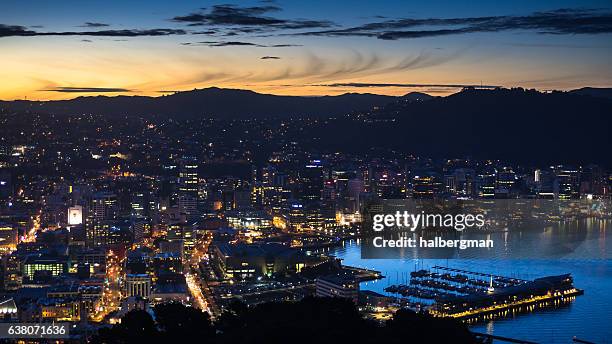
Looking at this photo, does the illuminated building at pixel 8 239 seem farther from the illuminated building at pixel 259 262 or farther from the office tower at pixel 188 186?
the office tower at pixel 188 186

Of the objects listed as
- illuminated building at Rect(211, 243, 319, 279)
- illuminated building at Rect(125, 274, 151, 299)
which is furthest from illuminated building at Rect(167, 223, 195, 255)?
illuminated building at Rect(125, 274, 151, 299)

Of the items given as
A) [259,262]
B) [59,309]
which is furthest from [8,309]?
[259,262]

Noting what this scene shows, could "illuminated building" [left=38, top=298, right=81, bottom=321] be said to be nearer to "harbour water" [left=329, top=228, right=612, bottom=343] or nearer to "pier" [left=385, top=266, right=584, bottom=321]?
"pier" [left=385, top=266, right=584, bottom=321]

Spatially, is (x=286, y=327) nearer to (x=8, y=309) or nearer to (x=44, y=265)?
(x=8, y=309)

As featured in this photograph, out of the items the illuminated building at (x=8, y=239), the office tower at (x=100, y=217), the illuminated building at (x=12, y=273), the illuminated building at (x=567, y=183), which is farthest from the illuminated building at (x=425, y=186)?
the illuminated building at (x=12, y=273)

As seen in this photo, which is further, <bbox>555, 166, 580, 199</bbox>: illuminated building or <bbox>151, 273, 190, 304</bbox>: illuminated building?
<bbox>555, 166, 580, 199</bbox>: illuminated building

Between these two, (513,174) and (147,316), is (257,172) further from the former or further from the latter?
(147,316)
